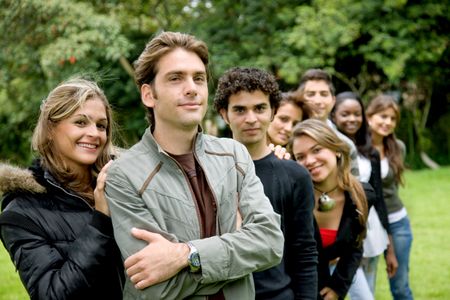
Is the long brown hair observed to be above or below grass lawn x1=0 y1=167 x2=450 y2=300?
above

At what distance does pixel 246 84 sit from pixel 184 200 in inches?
39.7

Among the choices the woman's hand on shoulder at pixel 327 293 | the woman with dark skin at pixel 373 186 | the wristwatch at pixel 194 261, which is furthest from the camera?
the woman with dark skin at pixel 373 186

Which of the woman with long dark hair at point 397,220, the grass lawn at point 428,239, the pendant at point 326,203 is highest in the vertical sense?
the pendant at point 326,203

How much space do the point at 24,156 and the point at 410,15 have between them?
11.3m

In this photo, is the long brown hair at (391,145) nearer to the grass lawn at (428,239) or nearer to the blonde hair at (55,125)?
the grass lawn at (428,239)

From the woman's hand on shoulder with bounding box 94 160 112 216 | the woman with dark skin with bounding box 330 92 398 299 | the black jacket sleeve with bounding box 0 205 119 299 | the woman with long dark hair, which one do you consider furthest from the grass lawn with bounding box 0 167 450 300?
the woman's hand on shoulder with bounding box 94 160 112 216

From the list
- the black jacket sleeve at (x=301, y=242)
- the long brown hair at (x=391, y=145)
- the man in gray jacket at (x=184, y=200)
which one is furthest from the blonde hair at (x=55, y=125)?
the long brown hair at (x=391, y=145)

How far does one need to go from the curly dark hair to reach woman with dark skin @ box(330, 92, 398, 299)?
1.67 meters

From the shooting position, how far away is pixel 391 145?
574 centimetres

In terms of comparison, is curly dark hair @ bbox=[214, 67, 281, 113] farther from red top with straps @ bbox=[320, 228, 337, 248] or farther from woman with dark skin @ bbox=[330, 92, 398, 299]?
woman with dark skin @ bbox=[330, 92, 398, 299]

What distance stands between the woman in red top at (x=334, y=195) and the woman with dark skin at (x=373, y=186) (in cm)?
64

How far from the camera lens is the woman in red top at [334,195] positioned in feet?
12.2

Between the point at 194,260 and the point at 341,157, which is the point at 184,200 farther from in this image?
the point at 341,157

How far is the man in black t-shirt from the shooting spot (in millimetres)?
2922
